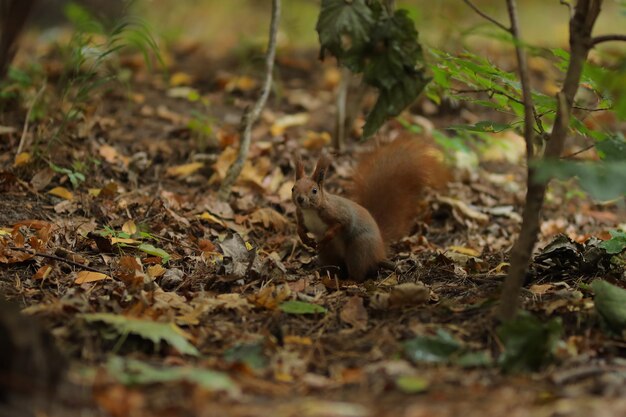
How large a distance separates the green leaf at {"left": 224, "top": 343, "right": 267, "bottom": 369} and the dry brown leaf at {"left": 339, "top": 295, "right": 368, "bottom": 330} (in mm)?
436

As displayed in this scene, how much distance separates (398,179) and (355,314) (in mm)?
1206

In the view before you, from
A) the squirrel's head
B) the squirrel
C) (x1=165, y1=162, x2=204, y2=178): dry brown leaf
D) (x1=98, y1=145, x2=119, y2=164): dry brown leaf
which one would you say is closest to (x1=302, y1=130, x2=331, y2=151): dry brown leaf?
(x1=165, y1=162, x2=204, y2=178): dry brown leaf

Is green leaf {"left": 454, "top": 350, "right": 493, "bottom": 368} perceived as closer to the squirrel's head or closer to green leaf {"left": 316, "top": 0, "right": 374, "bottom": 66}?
green leaf {"left": 316, "top": 0, "right": 374, "bottom": 66}

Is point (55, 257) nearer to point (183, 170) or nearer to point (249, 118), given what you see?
point (249, 118)

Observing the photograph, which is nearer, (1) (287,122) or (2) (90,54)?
(2) (90,54)

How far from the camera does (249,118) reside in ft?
12.8

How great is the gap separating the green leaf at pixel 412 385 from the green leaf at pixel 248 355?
16.7 inches

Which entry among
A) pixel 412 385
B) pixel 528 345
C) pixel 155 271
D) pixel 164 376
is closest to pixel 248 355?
pixel 164 376

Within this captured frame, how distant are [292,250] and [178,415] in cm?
201

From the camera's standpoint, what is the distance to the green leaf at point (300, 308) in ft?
8.59

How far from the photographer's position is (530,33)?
8.04 meters

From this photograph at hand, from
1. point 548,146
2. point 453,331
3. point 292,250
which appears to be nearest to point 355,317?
point 453,331

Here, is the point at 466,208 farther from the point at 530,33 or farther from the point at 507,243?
the point at 530,33

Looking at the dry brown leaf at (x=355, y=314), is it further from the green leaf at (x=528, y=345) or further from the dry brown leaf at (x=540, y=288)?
the dry brown leaf at (x=540, y=288)
